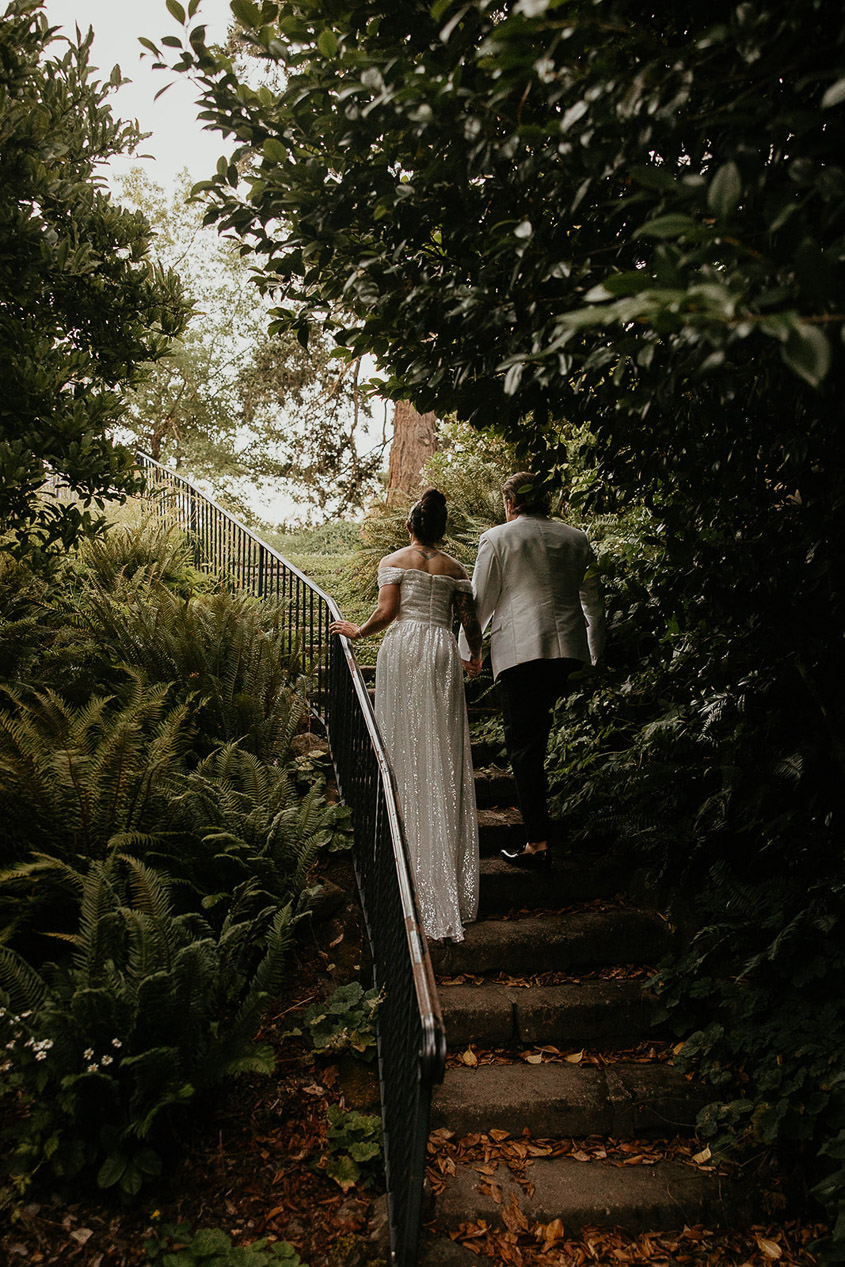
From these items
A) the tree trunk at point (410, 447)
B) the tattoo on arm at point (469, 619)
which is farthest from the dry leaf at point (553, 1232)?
the tree trunk at point (410, 447)

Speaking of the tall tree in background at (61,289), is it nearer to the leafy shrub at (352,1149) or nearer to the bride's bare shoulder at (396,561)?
the bride's bare shoulder at (396,561)

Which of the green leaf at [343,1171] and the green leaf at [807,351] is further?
the green leaf at [343,1171]

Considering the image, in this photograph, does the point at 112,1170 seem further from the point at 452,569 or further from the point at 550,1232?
the point at 452,569

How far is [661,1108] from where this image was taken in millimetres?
3363

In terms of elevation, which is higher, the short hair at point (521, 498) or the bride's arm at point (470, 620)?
the short hair at point (521, 498)

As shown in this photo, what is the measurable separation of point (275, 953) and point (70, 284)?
133 inches

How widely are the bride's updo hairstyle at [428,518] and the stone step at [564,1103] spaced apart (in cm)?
282

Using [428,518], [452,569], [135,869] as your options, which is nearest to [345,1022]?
[135,869]

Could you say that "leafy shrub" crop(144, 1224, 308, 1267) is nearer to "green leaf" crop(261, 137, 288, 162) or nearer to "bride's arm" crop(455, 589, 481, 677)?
"bride's arm" crop(455, 589, 481, 677)

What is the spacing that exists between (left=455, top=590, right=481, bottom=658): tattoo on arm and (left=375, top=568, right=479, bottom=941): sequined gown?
0.06 metres

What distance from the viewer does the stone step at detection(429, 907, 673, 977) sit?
13.2 ft

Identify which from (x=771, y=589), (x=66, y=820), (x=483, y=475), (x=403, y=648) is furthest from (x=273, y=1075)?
(x=483, y=475)

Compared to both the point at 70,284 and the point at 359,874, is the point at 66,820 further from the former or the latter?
the point at 70,284

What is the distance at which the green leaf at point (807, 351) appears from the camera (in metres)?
1.05
